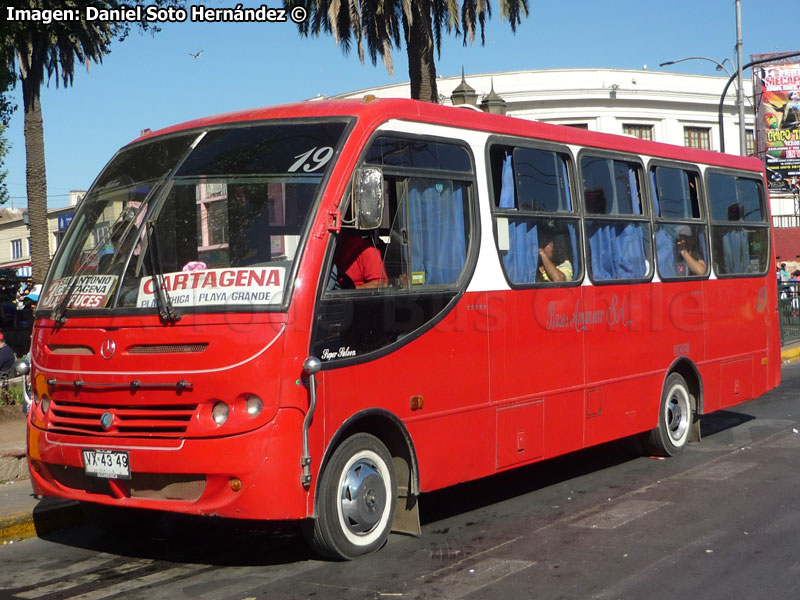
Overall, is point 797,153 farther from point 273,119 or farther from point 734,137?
point 273,119

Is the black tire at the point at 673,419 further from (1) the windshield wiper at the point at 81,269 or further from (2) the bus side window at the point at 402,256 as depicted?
(1) the windshield wiper at the point at 81,269

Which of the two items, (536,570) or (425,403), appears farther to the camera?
(425,403)

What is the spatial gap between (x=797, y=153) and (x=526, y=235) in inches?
1605

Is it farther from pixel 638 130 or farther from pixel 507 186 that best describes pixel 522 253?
pixel 638 130

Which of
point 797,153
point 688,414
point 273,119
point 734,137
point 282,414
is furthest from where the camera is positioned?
point 734,137

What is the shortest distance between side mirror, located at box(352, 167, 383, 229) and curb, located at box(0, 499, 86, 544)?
3.60m

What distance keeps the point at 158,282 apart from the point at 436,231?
203 centimetres

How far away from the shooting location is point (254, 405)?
20.4 ft

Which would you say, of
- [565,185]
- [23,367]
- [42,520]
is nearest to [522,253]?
[565,185]

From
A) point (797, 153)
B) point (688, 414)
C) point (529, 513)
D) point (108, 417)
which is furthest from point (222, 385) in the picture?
point (797, 153)

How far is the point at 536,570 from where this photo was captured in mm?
6422

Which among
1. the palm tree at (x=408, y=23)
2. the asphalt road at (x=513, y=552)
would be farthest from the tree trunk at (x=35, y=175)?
the asphalt road at (x=513, y=552)

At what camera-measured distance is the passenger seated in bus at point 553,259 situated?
8672mm

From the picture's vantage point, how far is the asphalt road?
20.0ft
